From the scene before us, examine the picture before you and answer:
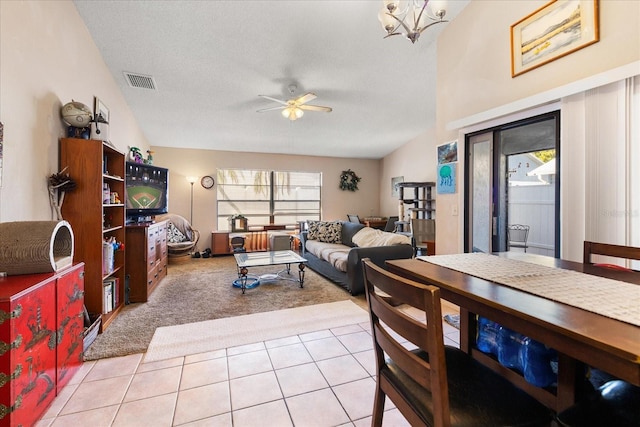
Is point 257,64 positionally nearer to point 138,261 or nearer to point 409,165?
point 138,261

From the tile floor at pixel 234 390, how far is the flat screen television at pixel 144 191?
6.85 feet

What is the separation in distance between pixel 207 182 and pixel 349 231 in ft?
11.6

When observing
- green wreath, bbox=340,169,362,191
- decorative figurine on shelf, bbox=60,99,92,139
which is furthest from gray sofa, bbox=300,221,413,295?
green wreath, bbox=340,169,362,191

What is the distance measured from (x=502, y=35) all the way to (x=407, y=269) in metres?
2.66

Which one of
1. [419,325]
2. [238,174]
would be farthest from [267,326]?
[238,174]

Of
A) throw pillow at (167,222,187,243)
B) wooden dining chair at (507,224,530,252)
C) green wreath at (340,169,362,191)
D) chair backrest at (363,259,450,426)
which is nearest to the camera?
chair backrest at (363,259,450,426)

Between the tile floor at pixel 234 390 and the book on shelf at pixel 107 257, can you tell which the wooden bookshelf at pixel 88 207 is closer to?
the book on shelf at pixel 107 257

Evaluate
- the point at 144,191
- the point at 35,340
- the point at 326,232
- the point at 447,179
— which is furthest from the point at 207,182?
the point at 35,340

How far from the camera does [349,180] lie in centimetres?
754

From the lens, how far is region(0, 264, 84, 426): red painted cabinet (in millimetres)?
1226

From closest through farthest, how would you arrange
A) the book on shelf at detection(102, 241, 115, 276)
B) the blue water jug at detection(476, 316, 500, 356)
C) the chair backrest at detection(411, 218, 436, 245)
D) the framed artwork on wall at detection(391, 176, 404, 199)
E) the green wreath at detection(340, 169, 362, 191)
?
the blue water jug at detection(476, 316, 500, 356), the book on shelf at detection(102, 241, 115, 276), the chair backrest at detection(411, 218, 436, 245), the framed artwork on wall at detection(391, 176, 404, 199), the green wreath at detection(340, 169, 362, 191)

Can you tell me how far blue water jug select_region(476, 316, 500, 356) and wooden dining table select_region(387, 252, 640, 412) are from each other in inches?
1.0

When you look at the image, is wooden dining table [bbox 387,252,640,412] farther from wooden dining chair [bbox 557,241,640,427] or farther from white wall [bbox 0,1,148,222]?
white wall [bbox 0,1,148,222]

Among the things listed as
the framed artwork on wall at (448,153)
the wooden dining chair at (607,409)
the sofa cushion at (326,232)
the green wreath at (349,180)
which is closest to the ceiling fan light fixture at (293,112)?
the framed artwork on wall at (448,153)
